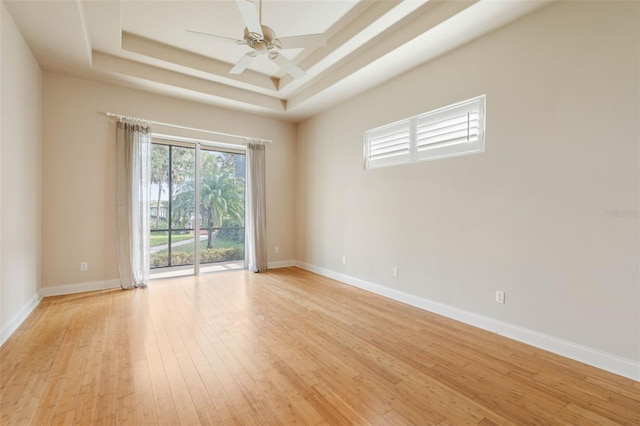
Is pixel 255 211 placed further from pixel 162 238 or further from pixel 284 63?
pixel 284 63

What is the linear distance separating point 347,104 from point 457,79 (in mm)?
1975

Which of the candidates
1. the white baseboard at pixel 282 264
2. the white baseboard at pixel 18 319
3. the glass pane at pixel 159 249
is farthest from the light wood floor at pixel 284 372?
the white baseboard at pixel 282 264

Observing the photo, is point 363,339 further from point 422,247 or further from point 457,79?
point 457,79

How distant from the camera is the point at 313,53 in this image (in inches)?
156

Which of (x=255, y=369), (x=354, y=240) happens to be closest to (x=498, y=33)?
(x=354, y=240)

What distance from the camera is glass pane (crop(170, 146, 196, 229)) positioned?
4.96 meters

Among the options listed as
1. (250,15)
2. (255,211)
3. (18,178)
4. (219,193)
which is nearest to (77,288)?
(18,178)

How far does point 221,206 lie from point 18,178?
9.14ft

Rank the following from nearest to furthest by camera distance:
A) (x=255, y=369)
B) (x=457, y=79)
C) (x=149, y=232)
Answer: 1. (x=255, y=369)
2. (x=457, y=79)
3. (x=149, y=232)

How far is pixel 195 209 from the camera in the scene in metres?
5.13

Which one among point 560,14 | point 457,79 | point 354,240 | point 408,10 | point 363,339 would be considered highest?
point 408,10

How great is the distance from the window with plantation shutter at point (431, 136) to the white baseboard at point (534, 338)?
1.80m

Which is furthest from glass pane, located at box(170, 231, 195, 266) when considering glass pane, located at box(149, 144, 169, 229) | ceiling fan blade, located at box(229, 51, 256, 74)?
ceiling fan blade, located at box(229, 51, 256, 74)

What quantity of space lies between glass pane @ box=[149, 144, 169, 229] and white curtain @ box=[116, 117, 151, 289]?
272mm
